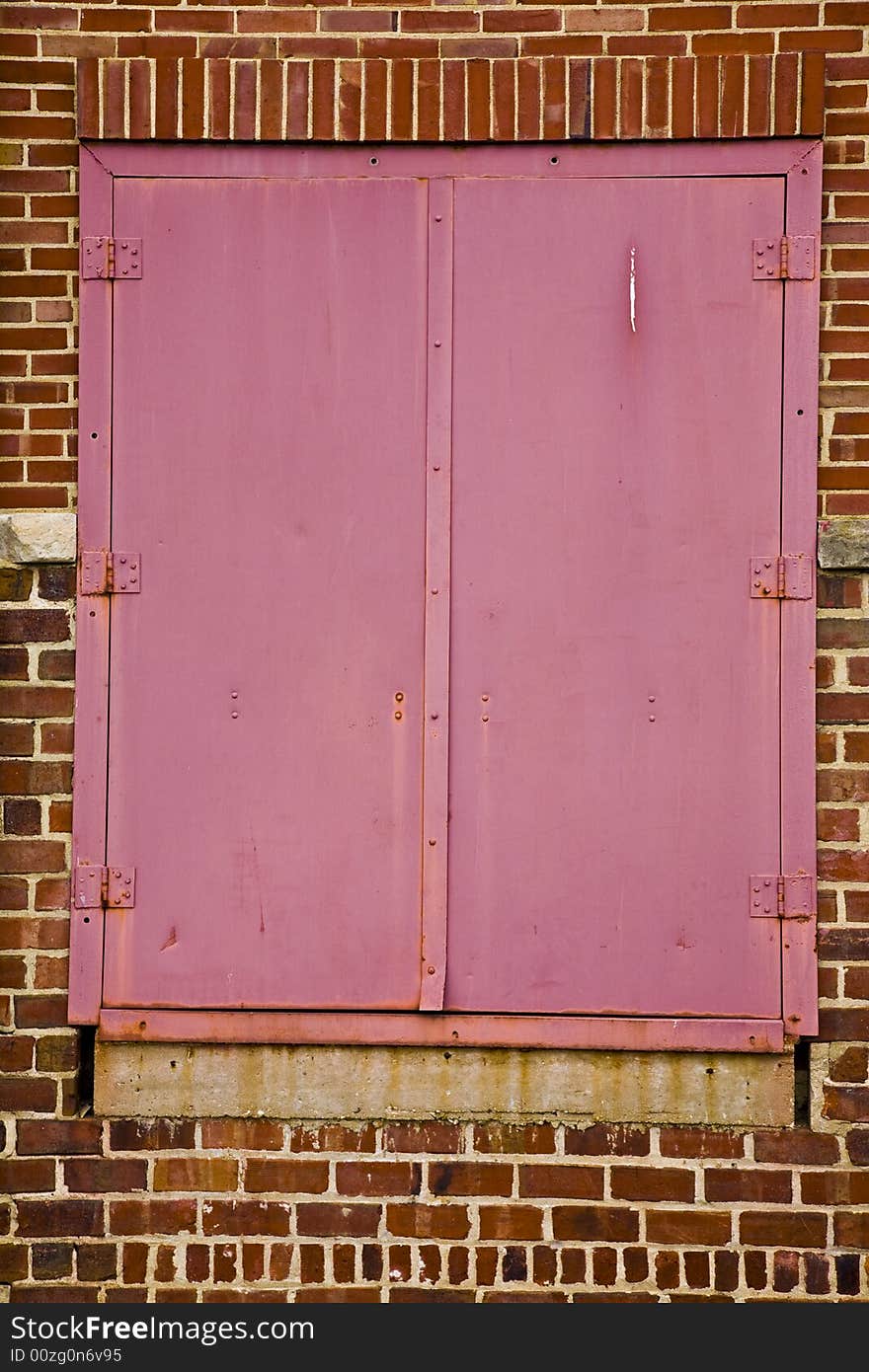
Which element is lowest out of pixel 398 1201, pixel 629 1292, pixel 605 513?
pixel 629 1292

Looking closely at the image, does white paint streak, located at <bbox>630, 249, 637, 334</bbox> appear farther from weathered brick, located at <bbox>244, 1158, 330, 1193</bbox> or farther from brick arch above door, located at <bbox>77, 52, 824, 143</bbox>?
weathered brick, located at <bbox>244, 1158, 330, 1193</bbox>

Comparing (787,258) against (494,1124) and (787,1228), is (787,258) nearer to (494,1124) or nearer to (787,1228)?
(494,1124)

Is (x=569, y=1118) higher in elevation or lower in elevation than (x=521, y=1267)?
higher

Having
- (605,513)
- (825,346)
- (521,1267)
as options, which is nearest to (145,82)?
(605,513)

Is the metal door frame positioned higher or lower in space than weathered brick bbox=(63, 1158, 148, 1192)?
higher

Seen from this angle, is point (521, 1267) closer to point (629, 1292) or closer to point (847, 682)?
point (629, 1292)

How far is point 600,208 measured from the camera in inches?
132

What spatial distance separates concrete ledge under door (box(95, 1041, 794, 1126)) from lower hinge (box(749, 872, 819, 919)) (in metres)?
0.36

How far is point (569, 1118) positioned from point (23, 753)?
1668 millimetres

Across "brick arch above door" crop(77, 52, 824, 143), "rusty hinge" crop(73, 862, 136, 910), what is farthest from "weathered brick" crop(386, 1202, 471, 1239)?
"brick arch above door" crop(77, 52, 824, 143)

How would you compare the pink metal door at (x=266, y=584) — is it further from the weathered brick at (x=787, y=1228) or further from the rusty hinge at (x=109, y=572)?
the weathered brick at (x=787, y=1228)

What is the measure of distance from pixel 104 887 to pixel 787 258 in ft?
7.65

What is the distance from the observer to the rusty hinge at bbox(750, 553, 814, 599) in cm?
331

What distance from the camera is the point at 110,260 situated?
337 centimetres
